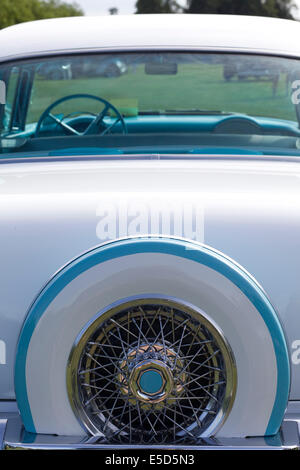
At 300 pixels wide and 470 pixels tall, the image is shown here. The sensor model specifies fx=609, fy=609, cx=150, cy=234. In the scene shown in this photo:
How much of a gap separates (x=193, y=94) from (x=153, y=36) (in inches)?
116

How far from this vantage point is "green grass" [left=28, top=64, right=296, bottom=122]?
3.52m

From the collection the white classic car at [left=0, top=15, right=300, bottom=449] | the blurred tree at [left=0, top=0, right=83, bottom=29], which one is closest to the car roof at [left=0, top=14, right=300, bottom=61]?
the white classic car at [left=0, top=15, right=300, bottom=449]

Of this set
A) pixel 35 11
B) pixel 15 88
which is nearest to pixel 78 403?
pixel 15 88

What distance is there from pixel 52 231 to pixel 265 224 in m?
0.60

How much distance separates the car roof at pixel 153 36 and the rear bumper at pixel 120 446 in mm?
1438

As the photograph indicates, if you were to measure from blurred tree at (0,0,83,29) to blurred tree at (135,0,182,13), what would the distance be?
11.6 meters

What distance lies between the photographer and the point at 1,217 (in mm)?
1753

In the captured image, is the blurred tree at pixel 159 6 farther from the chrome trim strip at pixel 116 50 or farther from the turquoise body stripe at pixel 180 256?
the turquoise body stripe at pixel 180 256

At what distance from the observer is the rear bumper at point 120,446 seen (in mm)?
1671

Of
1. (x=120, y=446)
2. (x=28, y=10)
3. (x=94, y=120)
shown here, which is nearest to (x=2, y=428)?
(x=120, y=446)

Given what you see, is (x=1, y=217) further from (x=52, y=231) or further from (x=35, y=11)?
(x=35, y=11)

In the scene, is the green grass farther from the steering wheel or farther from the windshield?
the steering wheel

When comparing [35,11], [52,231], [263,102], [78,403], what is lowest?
[78,403]

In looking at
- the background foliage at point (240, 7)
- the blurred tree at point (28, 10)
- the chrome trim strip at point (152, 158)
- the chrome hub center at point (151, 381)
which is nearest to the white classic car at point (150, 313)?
the chrome hub center at point (151, 381)
